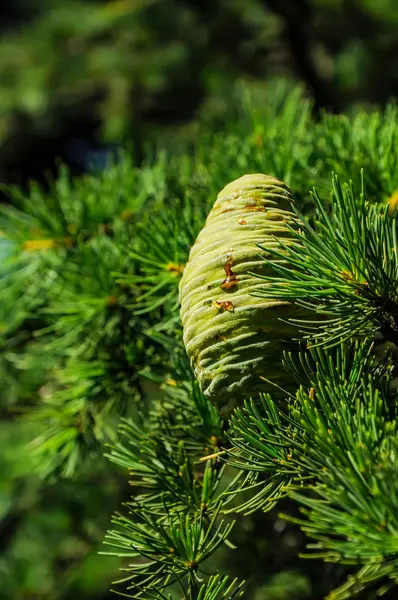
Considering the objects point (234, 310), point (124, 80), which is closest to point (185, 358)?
point (234, 310)

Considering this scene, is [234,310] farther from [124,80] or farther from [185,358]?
[124,80]

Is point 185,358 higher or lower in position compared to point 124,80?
lower

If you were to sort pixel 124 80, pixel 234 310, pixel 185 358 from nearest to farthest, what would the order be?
pixel 234 310 → pixel 185 358 → pixel 124 80

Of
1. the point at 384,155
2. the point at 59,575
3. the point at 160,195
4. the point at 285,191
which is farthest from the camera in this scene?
the point at 59,575

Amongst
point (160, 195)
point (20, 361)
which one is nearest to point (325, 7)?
point (160, 195)

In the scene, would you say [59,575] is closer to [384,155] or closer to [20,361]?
[20,361]

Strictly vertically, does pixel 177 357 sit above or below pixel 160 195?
below
